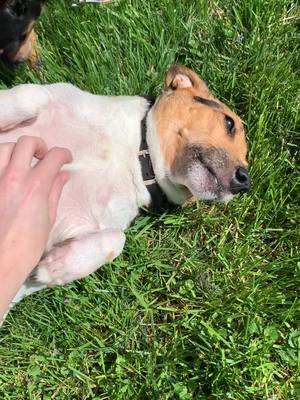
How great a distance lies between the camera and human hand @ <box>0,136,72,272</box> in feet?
9.97

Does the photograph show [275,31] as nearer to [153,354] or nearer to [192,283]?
[192,283]

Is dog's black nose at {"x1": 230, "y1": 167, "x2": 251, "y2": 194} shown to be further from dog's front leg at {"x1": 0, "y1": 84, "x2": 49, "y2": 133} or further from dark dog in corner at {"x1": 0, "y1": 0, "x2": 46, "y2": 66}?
dark dog in corner at {"x1": 0, "y1": 0, "x2": 46, "y2": 66}

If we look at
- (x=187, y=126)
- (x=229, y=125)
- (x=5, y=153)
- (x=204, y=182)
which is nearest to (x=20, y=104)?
(x=5, y=153)

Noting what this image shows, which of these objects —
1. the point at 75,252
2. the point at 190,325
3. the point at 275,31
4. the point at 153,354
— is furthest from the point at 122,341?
the point at 275,31

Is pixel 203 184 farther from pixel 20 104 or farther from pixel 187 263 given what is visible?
pixel 20 104

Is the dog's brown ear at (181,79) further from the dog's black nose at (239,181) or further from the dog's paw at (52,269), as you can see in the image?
the dog's paw at (52,269)

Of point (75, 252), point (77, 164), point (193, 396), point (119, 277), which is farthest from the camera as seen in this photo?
point (119, 277)

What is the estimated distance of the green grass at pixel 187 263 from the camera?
411 centimetres

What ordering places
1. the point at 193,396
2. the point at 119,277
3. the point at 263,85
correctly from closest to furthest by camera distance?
the point at 193,396 → the point at 119,277 → the point at 263,85

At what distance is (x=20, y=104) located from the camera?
11.6 feet

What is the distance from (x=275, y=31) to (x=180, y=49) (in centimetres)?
84

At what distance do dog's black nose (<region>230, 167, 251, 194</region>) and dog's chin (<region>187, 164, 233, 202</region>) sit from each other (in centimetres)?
8

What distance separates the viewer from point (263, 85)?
4.88m

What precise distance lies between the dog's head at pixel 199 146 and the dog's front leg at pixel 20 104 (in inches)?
31.3
